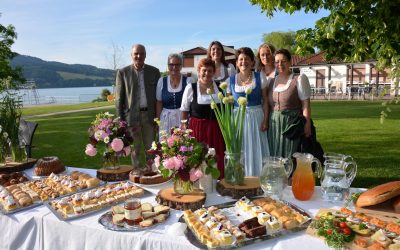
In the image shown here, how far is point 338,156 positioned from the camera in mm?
1682

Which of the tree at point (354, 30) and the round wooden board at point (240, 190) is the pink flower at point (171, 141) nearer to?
the round wooden board at point (240, 190)

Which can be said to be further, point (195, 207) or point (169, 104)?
point (169, 104)

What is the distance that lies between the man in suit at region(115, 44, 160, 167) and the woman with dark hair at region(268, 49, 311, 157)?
142cm

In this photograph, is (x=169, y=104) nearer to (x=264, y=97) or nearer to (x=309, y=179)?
(x=264, y=97)

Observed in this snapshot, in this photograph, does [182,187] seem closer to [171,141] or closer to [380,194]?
[171,141]

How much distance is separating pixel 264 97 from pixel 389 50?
3.71 ft

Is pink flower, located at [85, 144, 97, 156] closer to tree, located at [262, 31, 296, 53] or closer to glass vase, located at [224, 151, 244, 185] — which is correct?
glass vase, located at [224, 151, 244, 185]

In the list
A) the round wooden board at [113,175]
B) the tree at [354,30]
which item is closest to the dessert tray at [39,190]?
the round wooden board at [113,175]

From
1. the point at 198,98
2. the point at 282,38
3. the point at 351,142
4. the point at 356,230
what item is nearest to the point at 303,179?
the point at 356,230

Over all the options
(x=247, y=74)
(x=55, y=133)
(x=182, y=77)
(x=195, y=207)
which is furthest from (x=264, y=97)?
(x=55, y=133)

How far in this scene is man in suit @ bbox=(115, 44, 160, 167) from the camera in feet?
11.9

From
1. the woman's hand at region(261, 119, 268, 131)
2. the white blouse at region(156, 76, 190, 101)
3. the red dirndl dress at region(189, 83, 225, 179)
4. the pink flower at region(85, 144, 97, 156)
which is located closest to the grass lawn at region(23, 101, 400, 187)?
the white blouse at region(156, 76, 190, 101)

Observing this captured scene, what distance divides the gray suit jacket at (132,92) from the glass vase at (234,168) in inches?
77.1

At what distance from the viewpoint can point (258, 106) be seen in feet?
9.83
